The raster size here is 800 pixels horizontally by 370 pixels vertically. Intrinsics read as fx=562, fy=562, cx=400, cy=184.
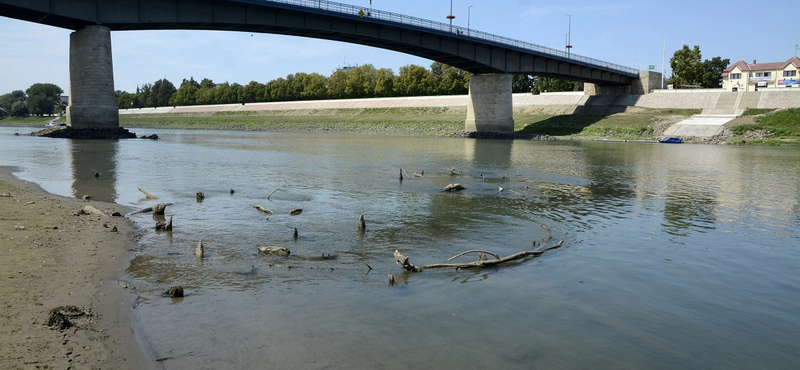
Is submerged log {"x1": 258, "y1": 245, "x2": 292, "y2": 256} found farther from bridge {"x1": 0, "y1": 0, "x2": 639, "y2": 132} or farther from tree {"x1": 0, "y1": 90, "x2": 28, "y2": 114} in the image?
tree {"x1": 0, "y1": 90, "x2": 28, "y2": 114}

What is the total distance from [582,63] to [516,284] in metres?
83.6

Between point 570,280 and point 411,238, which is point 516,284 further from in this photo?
point 411,238

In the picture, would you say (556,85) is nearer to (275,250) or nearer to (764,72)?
(764,72)

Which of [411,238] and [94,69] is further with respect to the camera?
[94,69]

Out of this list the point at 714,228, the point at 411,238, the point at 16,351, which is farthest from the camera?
the point at 714,228

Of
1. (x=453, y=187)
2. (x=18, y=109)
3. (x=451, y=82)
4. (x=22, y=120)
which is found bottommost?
(x=453, y=187)

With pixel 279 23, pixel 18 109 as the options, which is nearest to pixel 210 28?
pixel 279 23

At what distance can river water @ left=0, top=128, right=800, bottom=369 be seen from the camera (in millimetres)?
8219

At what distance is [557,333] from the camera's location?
29.2 feet

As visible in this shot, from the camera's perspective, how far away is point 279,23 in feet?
211

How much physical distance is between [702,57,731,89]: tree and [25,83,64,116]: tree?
600 ft

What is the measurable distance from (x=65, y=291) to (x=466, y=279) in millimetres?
7414

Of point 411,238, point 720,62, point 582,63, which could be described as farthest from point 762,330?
point 720,62

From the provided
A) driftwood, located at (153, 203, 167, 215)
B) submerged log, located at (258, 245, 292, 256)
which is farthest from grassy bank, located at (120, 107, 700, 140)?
submerged log, located at (258, 245, 292, 256)
